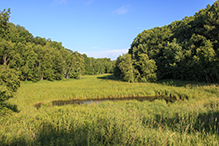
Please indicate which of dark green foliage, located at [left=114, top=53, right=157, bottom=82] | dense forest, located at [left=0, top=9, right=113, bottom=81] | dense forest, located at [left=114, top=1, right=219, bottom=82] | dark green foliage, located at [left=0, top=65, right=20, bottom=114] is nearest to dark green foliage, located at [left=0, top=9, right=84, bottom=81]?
dense forest, located at [left=0, top=9, right=113, bottom=81]

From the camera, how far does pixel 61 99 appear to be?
19.7 m

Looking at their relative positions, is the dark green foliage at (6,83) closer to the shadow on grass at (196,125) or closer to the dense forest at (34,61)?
the shadow on grass at (196,125)

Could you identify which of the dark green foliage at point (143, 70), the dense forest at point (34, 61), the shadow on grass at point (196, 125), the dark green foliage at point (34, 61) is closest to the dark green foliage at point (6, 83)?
the shadow on grass at point (196, 125)

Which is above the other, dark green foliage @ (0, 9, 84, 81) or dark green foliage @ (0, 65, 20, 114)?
dark green foliage @ (0, 9, 84, 81)

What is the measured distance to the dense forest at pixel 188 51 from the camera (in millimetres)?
25047

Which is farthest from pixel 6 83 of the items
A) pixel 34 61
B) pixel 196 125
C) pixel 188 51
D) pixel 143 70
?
pixel 34 61

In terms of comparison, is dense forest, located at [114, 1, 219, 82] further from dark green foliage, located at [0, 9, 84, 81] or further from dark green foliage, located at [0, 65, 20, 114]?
dark green foliage, located at [0, 9, 84, 81]

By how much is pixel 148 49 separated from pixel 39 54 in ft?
126

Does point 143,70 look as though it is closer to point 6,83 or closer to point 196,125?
point 196,125

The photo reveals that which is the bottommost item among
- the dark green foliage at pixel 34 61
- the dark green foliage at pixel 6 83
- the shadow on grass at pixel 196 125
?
the shadow on grass at pixel 196 125

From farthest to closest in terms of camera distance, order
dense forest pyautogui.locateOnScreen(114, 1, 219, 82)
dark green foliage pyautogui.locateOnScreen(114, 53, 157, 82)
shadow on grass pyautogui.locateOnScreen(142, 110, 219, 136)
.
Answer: dark green foliage pyautogui.locateOnScreen(114, 53, 157, 82) < dense forest pyautogui.locateOnScreen(114, 1, 219, 82) < shadow on grass pyautogui.locateOnScreen(142, 110, 219, 136)

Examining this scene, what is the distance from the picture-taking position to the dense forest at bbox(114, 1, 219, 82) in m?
25.0

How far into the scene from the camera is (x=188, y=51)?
29.3 m

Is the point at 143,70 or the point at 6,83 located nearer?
the point at 6,83
